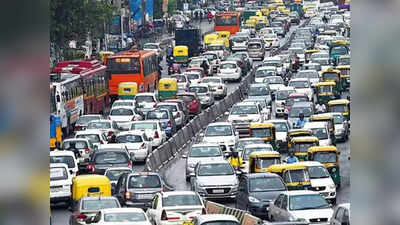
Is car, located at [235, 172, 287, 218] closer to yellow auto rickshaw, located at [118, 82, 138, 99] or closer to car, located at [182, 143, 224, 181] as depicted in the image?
car, located at [182, 143, 224, 181]

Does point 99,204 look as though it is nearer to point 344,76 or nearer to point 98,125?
point 98,125

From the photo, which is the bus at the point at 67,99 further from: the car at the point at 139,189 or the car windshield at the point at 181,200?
the car windshield at the point at 181,200

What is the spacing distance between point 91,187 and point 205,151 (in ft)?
28.5

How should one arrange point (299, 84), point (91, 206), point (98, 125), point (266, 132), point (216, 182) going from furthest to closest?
1. point (299, 84)
2. point (98, 125)
3. point (266, 132)
4. point (216, 182)
5. point (91, 206)

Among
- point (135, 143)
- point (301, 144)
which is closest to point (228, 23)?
point (135, 143)

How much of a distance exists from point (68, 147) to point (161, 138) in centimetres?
662

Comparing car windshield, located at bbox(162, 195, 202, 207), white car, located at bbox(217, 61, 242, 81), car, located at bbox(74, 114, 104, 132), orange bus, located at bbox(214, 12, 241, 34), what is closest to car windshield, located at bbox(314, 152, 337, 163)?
car windshield, located at bbox(162, 195, 202, 207)

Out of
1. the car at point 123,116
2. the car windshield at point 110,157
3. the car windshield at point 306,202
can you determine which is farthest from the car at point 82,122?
the car windshield at point 306,202

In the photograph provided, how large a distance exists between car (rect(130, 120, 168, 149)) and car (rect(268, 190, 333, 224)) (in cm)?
1958

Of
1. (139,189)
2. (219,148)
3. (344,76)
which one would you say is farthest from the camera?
(344,76)

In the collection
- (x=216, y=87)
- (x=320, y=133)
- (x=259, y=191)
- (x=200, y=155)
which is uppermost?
(x=259, y=191)

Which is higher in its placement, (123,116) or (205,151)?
(205,151)

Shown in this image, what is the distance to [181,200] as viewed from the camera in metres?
26.6
